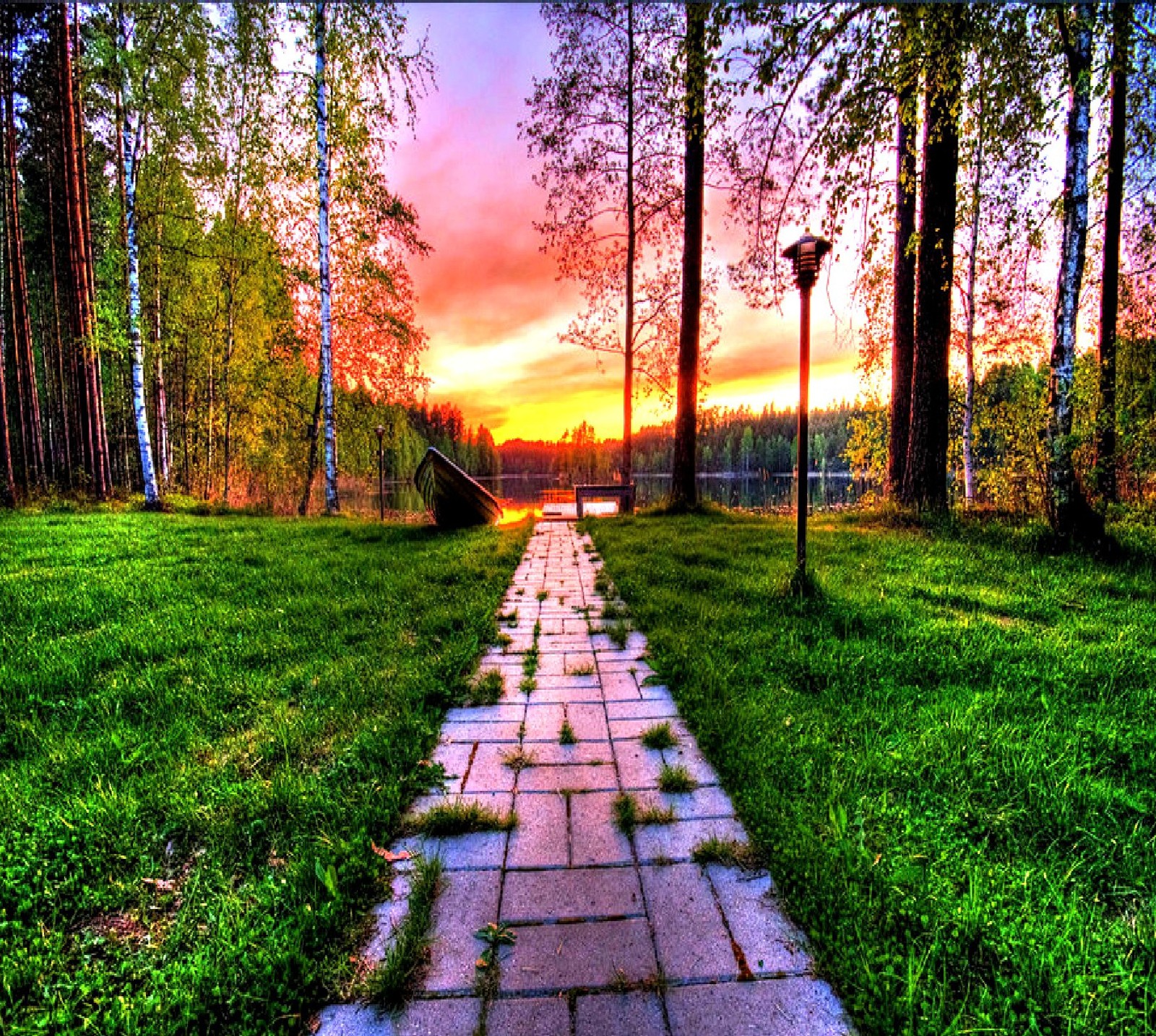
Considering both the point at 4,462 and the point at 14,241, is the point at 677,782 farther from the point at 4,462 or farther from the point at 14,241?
the point at 14,241

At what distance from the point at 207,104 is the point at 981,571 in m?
16.0

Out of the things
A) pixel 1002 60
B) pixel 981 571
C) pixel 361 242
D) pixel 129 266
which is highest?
pixel 361 242

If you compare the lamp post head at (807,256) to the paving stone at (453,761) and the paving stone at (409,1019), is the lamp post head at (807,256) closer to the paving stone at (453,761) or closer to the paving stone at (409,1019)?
the paving stone at (453,761)

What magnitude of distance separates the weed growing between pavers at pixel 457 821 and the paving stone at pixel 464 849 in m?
0.02

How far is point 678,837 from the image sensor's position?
174cm

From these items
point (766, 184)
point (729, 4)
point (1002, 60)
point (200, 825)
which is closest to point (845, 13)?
point (729, 4)

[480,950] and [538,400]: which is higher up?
[538,400]

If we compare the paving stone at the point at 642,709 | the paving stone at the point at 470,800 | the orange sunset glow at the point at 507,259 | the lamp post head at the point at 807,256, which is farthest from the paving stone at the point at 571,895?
the orange sunset glow at the point at 507,259

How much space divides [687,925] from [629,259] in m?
12.8

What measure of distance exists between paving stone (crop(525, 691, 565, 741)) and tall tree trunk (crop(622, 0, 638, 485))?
8.94 m

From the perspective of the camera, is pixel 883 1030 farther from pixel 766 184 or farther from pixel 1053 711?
pixel 766 184

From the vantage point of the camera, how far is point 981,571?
479cm

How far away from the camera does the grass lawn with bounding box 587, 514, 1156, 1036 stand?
1.21 m

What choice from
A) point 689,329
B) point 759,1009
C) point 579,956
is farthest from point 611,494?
point 759,1009
